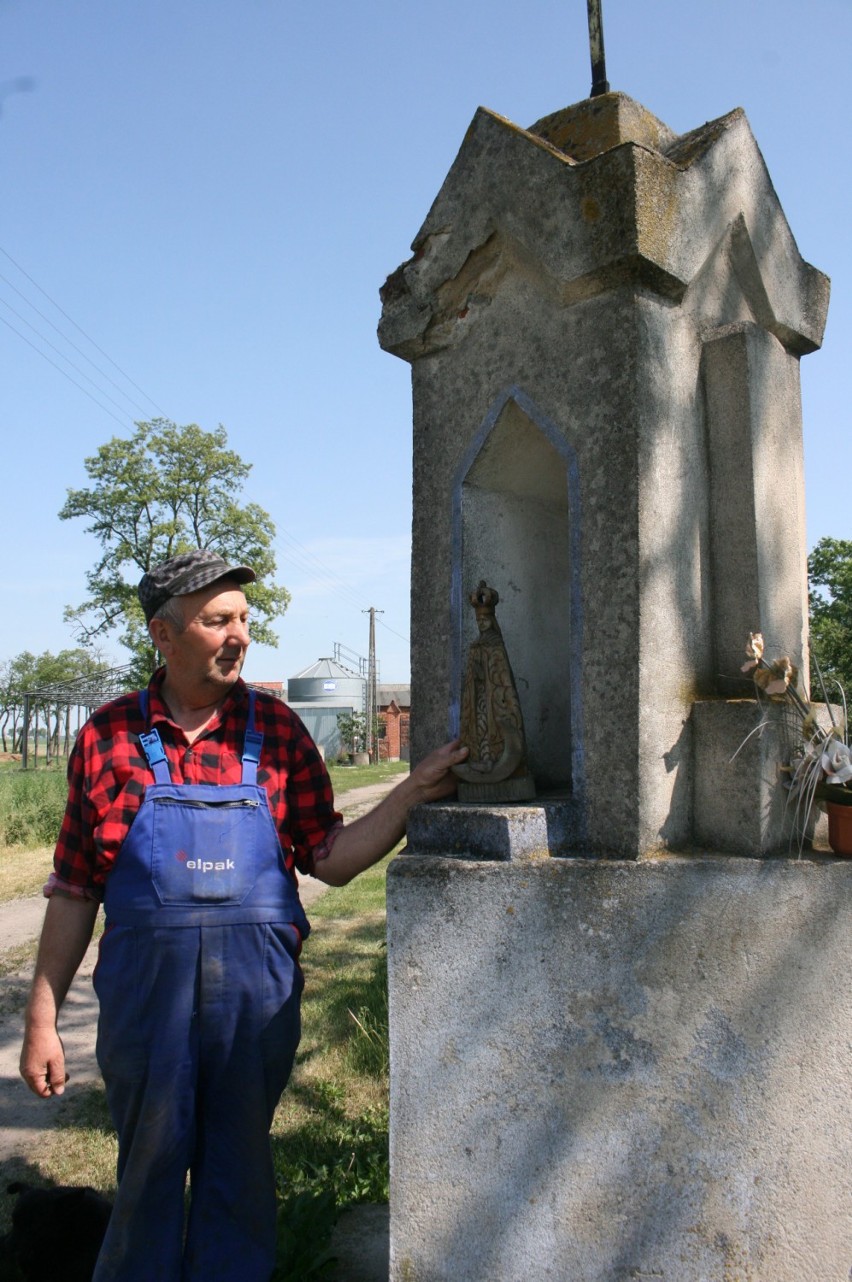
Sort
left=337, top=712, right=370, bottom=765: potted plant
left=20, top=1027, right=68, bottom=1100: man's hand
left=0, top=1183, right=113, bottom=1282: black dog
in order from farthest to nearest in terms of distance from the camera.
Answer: left=337, top=712, right=370, bottom=765: potted plant → left=0, top=1183, right=113, bottom=1282: black dog → left=20, top=1027, right=68, bottom=1100: man's hand

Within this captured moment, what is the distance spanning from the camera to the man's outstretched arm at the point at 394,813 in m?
2.41

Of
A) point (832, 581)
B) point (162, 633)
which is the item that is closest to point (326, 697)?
point (832, 581)

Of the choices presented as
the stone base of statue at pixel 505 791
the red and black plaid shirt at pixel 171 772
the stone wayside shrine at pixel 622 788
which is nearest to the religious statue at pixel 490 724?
the stone base of statue at pixel 505 791

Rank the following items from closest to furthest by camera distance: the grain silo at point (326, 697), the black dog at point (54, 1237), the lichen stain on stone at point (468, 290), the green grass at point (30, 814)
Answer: the lichen stain on stone at point (468, 290)
the black dog at point (54, 1237)
the green grass at point (30, 814)
the grain silo at point (326, 697)

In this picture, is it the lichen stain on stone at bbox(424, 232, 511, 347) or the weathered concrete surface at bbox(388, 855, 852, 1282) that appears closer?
the weathered concrete surface at bbox(388, 855, 852, 1282)

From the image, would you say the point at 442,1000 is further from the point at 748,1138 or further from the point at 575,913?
the point at 748,1138

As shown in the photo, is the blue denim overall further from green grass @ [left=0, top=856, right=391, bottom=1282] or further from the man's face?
green grass @ [left=0, top=856, right=391, bottom=1282]

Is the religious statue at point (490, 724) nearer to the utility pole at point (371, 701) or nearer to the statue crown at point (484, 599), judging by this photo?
the statue crown at point (484, 599)

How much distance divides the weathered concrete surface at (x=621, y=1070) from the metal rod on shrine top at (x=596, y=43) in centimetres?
210

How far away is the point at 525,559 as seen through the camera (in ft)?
9.02

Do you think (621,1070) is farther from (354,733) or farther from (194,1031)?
(354,733)

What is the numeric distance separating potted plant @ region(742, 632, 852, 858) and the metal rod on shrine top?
1620 millimetres

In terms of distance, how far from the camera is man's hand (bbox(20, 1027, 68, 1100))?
7.52ft

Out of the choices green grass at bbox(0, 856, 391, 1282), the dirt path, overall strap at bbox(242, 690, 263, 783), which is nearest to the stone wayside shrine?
overall strap at bbox(242, 690, 263, 783)
